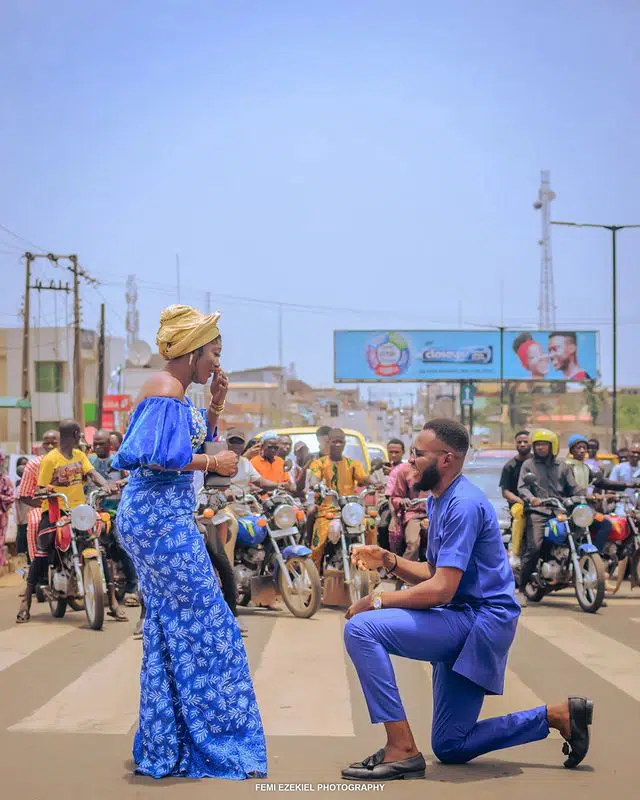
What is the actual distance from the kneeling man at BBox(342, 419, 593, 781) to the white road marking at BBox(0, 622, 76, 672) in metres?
4.22

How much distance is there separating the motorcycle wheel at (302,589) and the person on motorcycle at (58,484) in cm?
161

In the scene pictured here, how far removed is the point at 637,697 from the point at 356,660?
3.14m

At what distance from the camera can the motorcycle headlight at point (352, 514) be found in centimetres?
1273

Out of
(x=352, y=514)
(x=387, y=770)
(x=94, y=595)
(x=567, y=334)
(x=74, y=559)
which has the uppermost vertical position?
(x=567, y=334)

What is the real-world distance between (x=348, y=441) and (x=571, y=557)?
717 cm

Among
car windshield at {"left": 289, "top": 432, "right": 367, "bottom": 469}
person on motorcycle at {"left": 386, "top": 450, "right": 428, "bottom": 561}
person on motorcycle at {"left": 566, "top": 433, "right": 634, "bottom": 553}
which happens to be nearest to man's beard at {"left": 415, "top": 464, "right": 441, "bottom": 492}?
person on motorcycle at {"left": 386, "top": 450, "right": 428, "bottom": 561}

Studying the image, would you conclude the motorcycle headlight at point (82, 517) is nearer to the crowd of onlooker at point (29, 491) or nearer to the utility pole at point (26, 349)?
the crowd of onlooker at point (29, 491)

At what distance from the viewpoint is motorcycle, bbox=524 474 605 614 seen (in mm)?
12453

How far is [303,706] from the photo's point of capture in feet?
24.6

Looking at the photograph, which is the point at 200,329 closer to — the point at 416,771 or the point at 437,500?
the point at 437,500

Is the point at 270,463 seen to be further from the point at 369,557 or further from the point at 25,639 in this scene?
the point at 369,557

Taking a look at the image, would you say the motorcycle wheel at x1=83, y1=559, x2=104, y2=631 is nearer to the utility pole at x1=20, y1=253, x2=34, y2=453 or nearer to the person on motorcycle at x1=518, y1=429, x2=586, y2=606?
the person on motorcycle at x1=518, y1=429, x2=586, y2=606

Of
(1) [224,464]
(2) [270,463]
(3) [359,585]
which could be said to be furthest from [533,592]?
(1) [224,464]

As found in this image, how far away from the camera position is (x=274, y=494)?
12.9m
